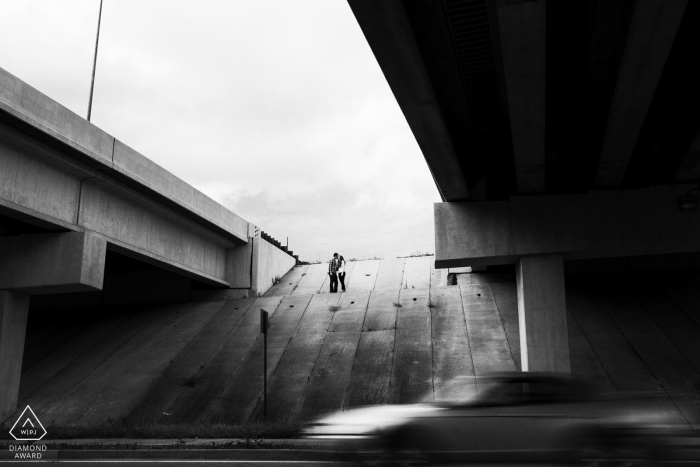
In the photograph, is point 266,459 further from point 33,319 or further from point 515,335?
point 33,319

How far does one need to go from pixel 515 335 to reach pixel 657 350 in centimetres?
390

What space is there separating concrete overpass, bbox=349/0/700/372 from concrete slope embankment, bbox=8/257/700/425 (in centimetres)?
249

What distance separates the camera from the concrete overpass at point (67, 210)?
15281 millimetres

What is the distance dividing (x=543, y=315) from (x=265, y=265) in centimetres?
1448

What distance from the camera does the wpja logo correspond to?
11.4m

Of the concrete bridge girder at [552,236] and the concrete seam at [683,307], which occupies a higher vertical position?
the concrete bridge girder at [552,236]

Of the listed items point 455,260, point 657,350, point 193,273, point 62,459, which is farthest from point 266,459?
point 193,273

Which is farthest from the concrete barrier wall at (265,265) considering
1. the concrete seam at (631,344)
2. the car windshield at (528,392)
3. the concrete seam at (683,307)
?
the car windshield at (528,392)

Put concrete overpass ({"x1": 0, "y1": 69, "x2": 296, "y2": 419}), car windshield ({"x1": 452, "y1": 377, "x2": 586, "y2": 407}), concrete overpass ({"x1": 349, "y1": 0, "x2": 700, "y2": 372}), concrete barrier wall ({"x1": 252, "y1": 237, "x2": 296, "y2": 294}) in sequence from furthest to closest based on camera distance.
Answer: concrete barrier wall ({"x1": 252, "y1": 237, "x2": 296, "y2": 294}), concrete overpass ({"x1": 0, "y1": 69, "x2": 296, "y2": 419}), concrete overpass ({"x1": 349, "y1": 0, "x2": 700, "y2": 372}), car windshield ({"x1": 452, "y1": 377, "x2": 586, "y2": 407})

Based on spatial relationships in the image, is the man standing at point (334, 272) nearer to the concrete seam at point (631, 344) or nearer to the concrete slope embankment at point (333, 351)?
the concrete slope embankment at point (333, 351)

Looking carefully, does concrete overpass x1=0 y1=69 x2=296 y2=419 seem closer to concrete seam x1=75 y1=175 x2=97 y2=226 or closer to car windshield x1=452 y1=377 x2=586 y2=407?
concrete seam x1=75 y1=175 x2=97 y2=226

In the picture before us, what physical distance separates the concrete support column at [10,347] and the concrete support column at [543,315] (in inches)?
546

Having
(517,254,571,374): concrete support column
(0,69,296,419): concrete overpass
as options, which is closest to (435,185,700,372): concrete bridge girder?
(517,254,571,374): concrete support column

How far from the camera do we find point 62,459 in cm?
1099
